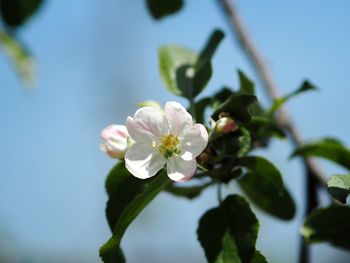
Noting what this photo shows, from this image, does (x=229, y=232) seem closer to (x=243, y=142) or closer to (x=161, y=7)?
(x=243, y=142)

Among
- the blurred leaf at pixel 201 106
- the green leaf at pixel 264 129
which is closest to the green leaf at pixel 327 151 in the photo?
the green leaf at pixel 264 129

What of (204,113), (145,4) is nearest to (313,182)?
(204,113)

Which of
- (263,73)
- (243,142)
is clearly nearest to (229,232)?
(243,142)

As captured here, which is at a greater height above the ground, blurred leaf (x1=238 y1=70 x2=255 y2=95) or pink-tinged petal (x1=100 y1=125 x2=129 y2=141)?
pink-tinged petal (x1=100 y1=125 x2=129 y2=141)

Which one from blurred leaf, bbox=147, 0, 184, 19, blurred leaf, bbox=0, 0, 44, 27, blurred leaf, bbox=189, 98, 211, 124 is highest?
blurred leaf, bbox=0, 0, 44, 27

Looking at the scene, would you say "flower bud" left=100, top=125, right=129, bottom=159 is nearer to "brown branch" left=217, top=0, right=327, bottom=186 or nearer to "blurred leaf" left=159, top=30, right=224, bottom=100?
"blurred leaf" left=159, top=30, right=224, bottom=100

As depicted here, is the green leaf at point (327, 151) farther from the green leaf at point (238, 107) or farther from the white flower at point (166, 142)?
the white flower at point (166, 142)

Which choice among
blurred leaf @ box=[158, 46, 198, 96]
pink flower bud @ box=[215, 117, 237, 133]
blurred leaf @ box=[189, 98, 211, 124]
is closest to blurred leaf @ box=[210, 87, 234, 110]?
blurred leaf @ box=[189, 98, 211, 124]

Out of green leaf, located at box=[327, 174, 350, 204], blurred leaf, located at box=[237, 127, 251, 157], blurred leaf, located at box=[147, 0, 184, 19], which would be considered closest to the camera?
green leaf, located at box=[327, 174, 350, 204]
